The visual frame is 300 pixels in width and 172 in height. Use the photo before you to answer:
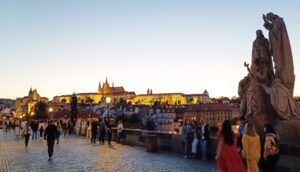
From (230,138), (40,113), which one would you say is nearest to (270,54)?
(230,138)

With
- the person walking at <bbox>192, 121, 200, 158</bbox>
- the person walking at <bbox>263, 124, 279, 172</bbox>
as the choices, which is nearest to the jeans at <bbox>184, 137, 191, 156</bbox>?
the person walking at <bbox>192, 121, 200, 158</bbox>

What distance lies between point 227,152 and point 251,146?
3.12 ft

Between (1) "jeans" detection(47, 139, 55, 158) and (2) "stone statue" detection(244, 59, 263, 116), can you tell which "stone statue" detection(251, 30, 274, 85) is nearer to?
(2) "stone statue" detection(244, 59, 263, 116)

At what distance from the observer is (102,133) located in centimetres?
3092

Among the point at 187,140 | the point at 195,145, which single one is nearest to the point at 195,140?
the point at 195,145

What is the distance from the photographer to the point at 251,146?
995cm

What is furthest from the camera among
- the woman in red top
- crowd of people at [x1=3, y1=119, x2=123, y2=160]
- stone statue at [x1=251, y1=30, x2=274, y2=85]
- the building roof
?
the building roof

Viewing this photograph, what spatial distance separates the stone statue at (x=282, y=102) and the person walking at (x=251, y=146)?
4.14 metres

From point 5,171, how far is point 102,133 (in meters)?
15.8

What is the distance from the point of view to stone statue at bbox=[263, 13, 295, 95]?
46.8ft

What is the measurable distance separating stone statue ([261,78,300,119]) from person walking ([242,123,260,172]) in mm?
4144

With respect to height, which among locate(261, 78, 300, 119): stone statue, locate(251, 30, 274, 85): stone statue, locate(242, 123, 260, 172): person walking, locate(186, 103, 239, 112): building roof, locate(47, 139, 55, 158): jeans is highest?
locate(186, 103, 239, 112): building roof

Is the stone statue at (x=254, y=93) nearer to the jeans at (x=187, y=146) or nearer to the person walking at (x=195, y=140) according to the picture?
the person walking at (x=195, y=140)

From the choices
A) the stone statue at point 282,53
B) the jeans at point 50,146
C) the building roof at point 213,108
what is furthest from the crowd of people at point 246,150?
the building roof at point 213,108
